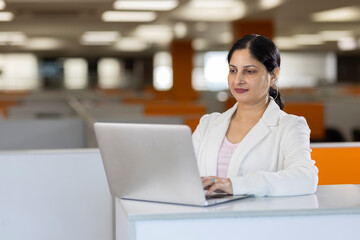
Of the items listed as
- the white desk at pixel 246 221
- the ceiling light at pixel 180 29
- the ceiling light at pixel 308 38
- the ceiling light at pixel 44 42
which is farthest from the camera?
the ceiling light at pixel 44 42

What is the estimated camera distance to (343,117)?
9039 mm

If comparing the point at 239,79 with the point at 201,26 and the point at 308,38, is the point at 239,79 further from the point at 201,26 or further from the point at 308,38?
the point at 308,38

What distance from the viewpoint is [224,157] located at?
2.49m

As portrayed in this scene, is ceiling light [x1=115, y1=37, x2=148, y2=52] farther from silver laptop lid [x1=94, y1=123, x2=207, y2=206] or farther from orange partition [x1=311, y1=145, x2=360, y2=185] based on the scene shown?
silver laptop lid [x1=94, y1=123, x2=207, y2=206]

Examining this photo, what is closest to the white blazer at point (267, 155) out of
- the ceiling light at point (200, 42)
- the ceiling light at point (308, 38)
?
the ceiling light at point (308, 38)

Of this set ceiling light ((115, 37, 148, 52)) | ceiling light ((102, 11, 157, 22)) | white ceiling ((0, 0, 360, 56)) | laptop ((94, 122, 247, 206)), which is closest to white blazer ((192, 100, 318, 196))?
laptop ((94, 122, 247, 206))

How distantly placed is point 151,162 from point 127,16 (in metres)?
10.2

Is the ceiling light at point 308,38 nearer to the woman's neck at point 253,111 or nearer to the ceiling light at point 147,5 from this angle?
the ceiling light at point 147,5

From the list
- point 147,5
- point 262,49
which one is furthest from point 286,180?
point 147,5

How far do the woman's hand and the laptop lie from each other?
0.08 feet

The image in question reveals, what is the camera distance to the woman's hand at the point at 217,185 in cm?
213

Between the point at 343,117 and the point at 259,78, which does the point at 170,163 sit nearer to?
the point at 259,78

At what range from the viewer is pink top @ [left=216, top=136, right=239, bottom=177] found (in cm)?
247

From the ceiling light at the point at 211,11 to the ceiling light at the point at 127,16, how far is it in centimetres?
51
